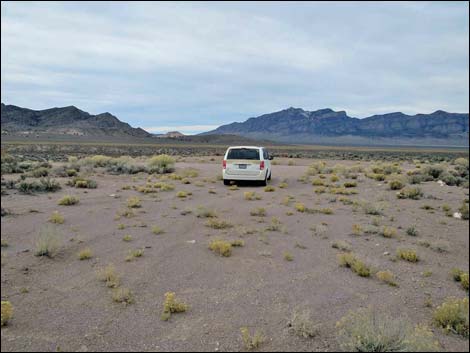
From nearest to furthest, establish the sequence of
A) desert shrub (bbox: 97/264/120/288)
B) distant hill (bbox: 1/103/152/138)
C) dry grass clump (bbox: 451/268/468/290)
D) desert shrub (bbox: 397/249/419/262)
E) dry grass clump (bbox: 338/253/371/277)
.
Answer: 1. desert shrub (bbox: 97/264/120/288)
2. dry grass clump (bbox: 451/268/468/290)
3. dry grass clump (bbox: 338/253/371/277)
4. desert shrub (bbox: 397/249/419/262)
5. distant hill (bbox: 1/103/152/138)

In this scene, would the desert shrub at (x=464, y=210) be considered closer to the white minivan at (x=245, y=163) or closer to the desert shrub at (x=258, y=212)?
the desert shrub at (x=258, y=212)

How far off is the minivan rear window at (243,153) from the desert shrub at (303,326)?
1237 centimetres

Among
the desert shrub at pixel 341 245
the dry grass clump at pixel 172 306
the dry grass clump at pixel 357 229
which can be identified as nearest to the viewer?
the dry grass clump at pixel 172 306

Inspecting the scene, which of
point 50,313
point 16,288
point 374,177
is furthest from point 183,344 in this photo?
point 374,177

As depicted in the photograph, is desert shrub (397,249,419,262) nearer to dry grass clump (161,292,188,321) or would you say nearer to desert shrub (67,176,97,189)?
dry grass clump (161,292,188,321)

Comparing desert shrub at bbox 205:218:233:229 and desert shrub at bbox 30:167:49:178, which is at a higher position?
desert shrub at bbox 30:167:49:178

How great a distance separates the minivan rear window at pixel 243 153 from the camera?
55.0 feet

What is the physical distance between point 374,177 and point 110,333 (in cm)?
1846

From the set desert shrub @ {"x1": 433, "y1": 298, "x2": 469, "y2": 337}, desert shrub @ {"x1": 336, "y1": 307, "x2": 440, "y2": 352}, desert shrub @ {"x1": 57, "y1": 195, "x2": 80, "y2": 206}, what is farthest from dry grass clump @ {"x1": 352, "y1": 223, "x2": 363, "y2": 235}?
desert shrub @ {"x1": 57, "y1": 195, "x2": 80, "y2": 206}

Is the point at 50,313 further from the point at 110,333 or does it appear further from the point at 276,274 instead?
the point at 276,274

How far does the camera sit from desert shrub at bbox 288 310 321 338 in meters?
4.42

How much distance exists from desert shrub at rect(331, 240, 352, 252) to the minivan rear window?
8.98 meters

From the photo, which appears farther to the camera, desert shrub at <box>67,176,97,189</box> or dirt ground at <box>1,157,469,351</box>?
desert shrub at <box>67,176,97,189</box>

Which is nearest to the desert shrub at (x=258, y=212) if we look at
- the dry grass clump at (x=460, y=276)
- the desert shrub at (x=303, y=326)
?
the dry grass clump at (x=460, y=276)
